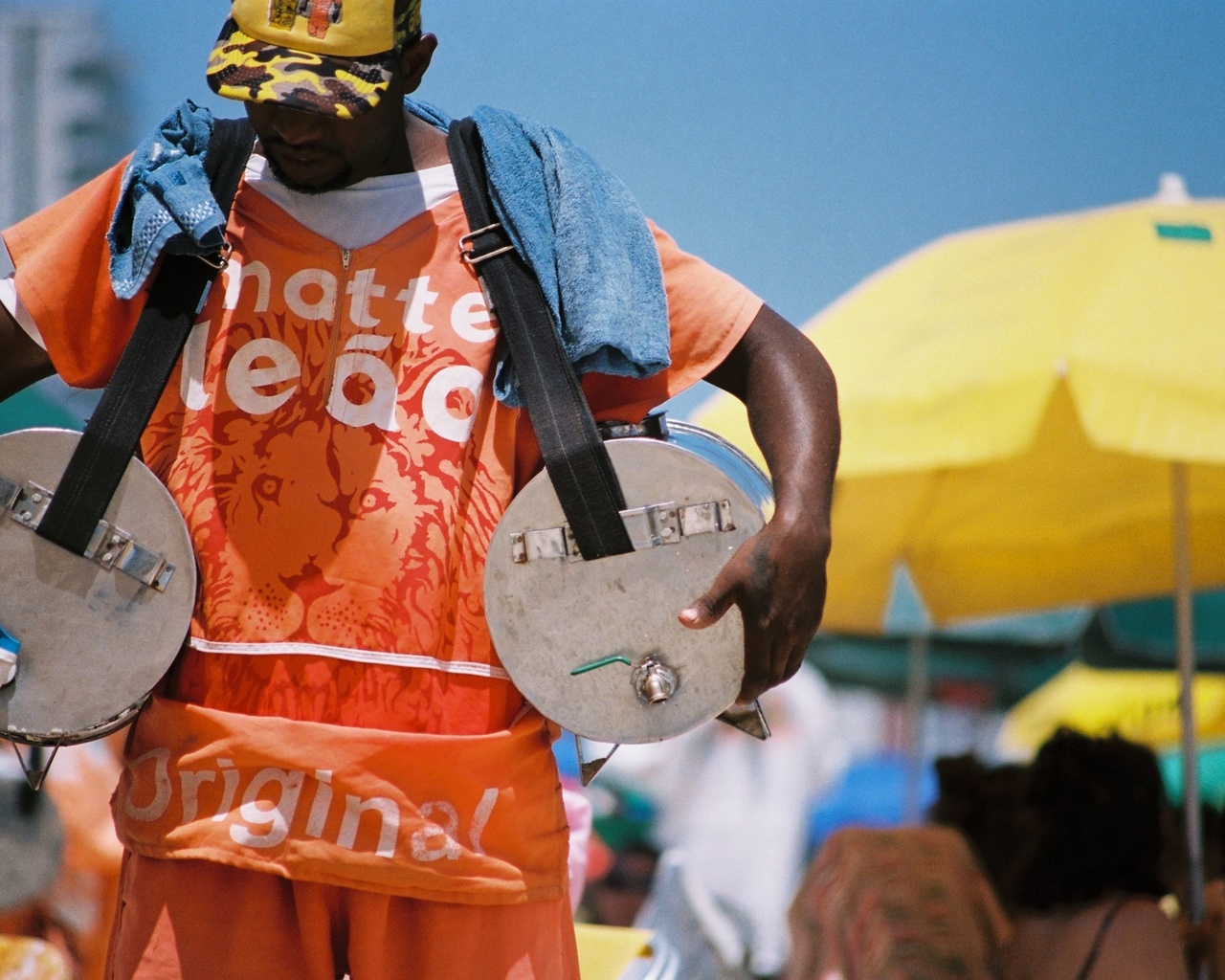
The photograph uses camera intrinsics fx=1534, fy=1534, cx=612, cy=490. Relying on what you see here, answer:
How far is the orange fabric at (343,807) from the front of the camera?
5.29 ft

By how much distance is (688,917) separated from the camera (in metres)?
4.07

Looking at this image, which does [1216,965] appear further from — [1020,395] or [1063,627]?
[1063,627]

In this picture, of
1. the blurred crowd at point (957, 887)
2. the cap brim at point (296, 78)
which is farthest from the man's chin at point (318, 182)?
the blurred crowd at point (957, 887)

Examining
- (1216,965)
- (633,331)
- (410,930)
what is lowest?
(1216,965)

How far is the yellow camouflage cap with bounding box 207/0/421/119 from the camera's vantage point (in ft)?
5.31

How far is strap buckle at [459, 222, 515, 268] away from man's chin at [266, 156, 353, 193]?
150 millimetres

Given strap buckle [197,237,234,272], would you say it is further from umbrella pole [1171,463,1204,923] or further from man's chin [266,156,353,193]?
umbrella pole [1171,463,1204,923]

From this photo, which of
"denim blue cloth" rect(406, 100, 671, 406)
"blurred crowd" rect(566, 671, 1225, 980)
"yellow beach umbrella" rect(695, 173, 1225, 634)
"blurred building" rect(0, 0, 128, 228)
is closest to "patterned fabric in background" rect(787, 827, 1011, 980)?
"blurred crowd" rect(566, 671, 1225, 980)

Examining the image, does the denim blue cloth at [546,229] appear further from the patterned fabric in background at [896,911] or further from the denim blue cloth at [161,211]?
the patterned fabric in background at [896,911]

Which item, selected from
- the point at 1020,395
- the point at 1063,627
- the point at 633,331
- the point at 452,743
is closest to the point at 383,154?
the point at 633,331

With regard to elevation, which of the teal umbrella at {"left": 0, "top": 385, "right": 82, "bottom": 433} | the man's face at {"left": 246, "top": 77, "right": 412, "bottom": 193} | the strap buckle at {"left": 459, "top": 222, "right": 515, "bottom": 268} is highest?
the man's face at {"left": 246, "top": 77, "right": 412, "bottom": 193}

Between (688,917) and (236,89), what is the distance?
2.97 meters

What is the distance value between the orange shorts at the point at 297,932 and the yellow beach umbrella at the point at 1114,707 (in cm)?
→ 582

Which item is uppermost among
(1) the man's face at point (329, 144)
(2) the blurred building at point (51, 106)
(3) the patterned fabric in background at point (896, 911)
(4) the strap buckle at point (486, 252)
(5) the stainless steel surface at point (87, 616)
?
(2) the blurred building at point (51, 106)
